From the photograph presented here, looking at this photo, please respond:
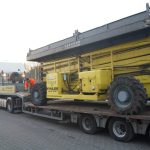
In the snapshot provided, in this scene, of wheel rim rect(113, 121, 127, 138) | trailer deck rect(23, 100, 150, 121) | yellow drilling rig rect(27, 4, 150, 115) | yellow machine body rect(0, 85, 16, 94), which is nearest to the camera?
trailer deck rect(23, 100, 150, 121)

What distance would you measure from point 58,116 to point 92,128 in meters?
2.16

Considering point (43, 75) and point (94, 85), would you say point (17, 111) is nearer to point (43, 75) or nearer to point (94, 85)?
point (43, 75)

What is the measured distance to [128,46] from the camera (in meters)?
8.99

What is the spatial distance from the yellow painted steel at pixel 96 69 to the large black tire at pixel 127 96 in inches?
28.6

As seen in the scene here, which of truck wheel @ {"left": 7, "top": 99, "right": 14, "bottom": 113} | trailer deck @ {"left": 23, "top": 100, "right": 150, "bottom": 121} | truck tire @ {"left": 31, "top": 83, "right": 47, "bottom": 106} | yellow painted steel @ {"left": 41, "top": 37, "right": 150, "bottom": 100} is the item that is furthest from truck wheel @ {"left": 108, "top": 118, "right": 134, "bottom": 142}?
truck wheel @ {"left": 7, "top": 99, "right": 14, "bottom": 113}

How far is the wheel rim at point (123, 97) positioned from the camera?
8.16 m

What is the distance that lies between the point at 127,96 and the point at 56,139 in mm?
2570

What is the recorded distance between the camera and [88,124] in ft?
31.9

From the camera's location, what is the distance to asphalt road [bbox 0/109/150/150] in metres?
7.99

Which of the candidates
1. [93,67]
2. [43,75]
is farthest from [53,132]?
[43,75]

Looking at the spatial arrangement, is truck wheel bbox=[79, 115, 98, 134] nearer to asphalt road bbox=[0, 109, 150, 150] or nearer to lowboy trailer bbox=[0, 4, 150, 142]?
→ lowboy trailer bbox=[0, 4, 150, 142]

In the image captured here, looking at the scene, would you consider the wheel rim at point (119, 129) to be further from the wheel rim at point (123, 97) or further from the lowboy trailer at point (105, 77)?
the wheel rim at point (123, 97)

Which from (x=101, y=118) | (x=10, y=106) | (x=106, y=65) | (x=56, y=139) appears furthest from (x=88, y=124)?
(x=10, y=106)

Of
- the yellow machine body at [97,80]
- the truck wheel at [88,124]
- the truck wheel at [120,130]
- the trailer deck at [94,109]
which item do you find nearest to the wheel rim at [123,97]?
the trailer deck at [94,109]
